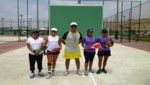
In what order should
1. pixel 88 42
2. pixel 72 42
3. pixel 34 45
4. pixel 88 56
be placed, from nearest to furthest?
pixel 34 45, pixel 72 42, pixel 88 42, pixel 88 56

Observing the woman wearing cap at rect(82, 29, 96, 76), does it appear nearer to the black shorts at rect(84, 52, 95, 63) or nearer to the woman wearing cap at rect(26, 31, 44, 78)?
the black shorts at rect(84, 52, 95, 63)

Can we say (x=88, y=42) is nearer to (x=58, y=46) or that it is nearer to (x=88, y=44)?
(x=88, y=44)

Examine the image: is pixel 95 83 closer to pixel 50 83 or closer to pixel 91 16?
pixel 50 83

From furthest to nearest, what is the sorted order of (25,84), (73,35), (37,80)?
(73,35)
(37,80)
(25,84)

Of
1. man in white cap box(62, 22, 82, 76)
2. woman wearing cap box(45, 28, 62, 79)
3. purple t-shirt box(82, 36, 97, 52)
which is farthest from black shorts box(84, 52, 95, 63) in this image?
woman wearing cap box(45, 28, 62, 79)

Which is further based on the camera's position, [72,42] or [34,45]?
[72,42]

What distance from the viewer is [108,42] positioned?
844 centimetres

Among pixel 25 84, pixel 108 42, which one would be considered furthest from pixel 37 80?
pixel 108 42

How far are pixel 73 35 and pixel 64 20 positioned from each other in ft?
70.8

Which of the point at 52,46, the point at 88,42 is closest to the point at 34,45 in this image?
the point at 52,46

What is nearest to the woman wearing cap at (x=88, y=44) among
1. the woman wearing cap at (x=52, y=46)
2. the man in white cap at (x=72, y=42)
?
the man in white cap at (x=72, y=42)

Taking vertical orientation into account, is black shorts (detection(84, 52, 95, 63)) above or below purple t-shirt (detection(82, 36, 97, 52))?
below

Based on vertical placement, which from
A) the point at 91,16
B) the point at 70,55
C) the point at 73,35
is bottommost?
the point at 70,55

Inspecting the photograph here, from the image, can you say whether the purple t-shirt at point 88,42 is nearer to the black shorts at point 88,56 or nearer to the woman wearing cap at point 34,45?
the black shorts at point 88,56
